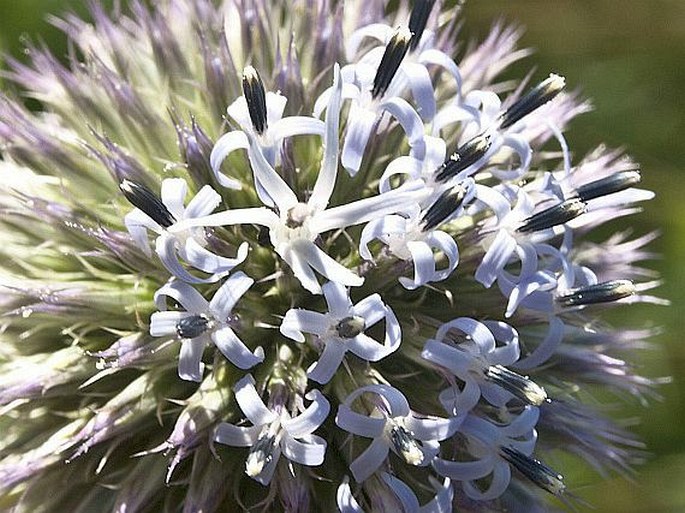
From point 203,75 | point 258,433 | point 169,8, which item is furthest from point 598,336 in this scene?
point 169,8

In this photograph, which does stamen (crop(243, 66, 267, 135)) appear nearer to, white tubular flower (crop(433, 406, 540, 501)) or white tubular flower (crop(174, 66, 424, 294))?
white tubular flower (crop(174, 66, 424, 294))

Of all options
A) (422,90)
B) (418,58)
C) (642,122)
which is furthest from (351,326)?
(642,122)

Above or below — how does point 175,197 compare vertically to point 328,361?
above

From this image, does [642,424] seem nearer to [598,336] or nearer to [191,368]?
[598,336]

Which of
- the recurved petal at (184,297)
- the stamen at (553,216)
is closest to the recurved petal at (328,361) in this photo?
the recurved petal at (184,297)

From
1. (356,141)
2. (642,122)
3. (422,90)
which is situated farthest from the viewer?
(642,122)

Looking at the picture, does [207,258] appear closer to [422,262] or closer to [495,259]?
[422,262]

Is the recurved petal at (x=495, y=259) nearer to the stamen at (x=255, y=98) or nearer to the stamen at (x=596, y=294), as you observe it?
the stamen at (x=596, y=294)
